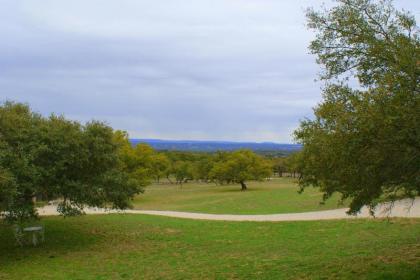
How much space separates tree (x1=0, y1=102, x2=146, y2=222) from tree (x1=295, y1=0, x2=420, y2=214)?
32.3 ft

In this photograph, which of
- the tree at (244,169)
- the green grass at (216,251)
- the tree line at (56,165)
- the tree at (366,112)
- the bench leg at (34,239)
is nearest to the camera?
the tree at (366,112)

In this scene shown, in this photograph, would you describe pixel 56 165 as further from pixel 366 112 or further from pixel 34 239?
pixel 366 112

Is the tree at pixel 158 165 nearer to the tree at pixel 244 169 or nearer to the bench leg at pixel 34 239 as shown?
the tree at pixel 244 169

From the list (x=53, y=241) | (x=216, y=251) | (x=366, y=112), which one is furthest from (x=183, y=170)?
(x=366, y=112)

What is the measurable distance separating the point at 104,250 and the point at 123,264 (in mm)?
2983

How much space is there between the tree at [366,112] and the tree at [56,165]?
9832 millimetres

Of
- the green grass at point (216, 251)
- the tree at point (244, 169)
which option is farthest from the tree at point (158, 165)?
the green grass at point (216, 251)

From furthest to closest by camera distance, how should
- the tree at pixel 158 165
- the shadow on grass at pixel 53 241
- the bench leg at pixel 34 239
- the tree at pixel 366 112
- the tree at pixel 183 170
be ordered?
the tree at pixel 183 170, the tree at pixel 158 165, the bench leg at pixel 34 239, the shadow on grass at pixel 53 241, the tree at pixel 366 112

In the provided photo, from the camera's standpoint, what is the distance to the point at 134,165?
4962 centimetres

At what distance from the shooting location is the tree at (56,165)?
1529cm

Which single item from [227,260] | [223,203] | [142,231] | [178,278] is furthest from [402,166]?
[223,203]

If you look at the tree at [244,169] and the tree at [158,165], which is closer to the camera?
the tree at [158,165]

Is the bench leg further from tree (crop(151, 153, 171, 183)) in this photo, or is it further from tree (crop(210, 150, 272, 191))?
tree (crop(210, 150, 272, 191))

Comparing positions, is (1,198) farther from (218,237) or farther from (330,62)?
(330,62)
